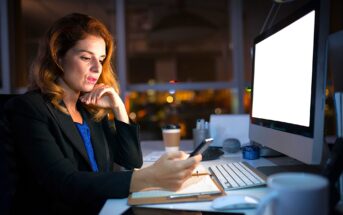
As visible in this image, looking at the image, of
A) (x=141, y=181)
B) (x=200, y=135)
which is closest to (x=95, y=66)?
(x=141, y=181)

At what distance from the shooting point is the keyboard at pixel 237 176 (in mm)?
856

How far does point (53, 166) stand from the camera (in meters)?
0.88

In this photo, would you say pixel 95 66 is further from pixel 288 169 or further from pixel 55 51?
pixel 288 169

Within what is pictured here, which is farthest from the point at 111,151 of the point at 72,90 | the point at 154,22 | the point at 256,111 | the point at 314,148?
the point at 154,22

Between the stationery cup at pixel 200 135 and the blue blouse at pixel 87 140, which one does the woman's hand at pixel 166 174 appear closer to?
the blue blouse at pixel 87 140

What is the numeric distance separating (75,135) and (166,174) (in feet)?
Result: 1.52

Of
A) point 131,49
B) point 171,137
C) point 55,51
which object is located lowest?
point 171,137

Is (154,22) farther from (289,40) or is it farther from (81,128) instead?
(289,40)

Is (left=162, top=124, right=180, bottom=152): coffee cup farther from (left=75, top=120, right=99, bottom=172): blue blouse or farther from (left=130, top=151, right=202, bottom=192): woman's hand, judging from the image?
(left=130, top=151, right=202, bottom=192): woman's hand

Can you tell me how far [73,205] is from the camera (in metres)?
1.01

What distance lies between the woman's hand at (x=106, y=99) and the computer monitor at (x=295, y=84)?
1.85 ft

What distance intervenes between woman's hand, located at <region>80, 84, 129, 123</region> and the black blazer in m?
0.14

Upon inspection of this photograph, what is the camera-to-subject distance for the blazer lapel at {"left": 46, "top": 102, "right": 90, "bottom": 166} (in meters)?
1.08

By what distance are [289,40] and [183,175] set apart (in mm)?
521
